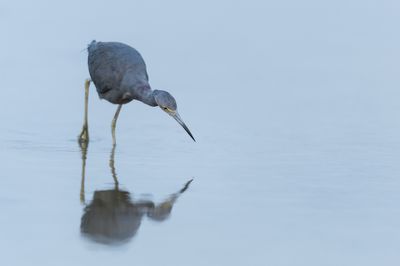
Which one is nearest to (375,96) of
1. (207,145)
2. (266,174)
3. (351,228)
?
(207,145)

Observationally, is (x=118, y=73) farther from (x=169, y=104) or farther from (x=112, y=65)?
(x=169, y=104)

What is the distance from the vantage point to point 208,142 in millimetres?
9406

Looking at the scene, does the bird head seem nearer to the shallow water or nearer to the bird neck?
the bird neck

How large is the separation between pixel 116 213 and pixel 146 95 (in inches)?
94.4

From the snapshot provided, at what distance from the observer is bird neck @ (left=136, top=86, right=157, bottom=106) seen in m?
9.19

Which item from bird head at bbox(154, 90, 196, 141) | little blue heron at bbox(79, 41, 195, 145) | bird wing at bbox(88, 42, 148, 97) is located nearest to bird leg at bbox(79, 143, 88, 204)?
little blue heron at bbox(79, 41, 195, 145)

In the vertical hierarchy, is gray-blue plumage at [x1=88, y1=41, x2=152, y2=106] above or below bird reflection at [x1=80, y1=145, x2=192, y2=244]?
above

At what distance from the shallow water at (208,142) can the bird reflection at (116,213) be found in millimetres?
18

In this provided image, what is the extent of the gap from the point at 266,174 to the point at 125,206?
1413 millimetres

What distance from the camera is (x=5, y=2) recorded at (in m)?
16.7

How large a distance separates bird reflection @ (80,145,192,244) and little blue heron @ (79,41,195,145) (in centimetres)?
169

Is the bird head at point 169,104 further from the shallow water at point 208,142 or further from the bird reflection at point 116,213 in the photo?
the bird reflection at point 116,213

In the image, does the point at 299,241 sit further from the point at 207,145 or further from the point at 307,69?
the point at 307,69

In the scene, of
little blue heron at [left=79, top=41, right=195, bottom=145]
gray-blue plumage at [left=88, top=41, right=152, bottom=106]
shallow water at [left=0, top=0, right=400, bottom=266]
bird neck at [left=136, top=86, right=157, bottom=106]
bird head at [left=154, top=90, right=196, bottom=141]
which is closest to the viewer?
shallow water at [left=0, top=0, right=400, bottom=266]
